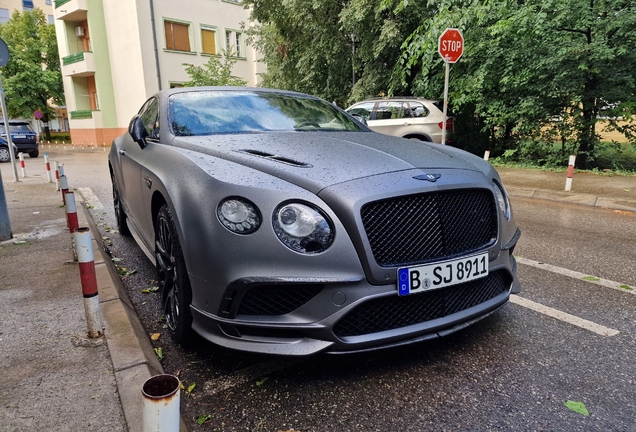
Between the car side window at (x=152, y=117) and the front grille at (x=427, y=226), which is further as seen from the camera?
the car side window at (x=152, y=117)

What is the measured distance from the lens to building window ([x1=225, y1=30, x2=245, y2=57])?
94.0 ft

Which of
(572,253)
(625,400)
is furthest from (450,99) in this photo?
(625,400)

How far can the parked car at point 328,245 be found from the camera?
77.8 inches

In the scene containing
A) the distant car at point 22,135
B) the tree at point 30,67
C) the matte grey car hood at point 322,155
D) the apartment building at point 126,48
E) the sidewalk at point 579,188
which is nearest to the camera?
the matte grey car hood at point 322,155

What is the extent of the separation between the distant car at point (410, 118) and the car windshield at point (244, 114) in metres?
6.48

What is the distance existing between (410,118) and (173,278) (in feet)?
28.6

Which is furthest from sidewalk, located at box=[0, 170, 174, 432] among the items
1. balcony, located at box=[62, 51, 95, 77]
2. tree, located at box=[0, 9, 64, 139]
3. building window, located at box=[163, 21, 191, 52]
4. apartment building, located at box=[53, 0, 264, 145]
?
tree, located at box=[0, 9, 64, 139]

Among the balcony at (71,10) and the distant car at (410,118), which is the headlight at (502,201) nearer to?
the distant car at (410,118)

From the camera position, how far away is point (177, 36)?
26047 millimetres

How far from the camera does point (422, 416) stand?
1.95 m

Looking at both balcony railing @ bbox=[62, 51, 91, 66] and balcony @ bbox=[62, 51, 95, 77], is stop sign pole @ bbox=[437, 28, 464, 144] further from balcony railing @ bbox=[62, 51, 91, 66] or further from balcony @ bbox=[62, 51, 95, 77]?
balcony railing @ bbox=[62, 51, 91, 66]

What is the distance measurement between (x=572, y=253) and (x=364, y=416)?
3353 millimetres

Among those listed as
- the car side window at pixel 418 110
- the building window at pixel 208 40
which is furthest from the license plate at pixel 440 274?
the building window at pixel 208 40

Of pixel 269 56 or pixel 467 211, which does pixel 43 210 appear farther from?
pixel 269 56
